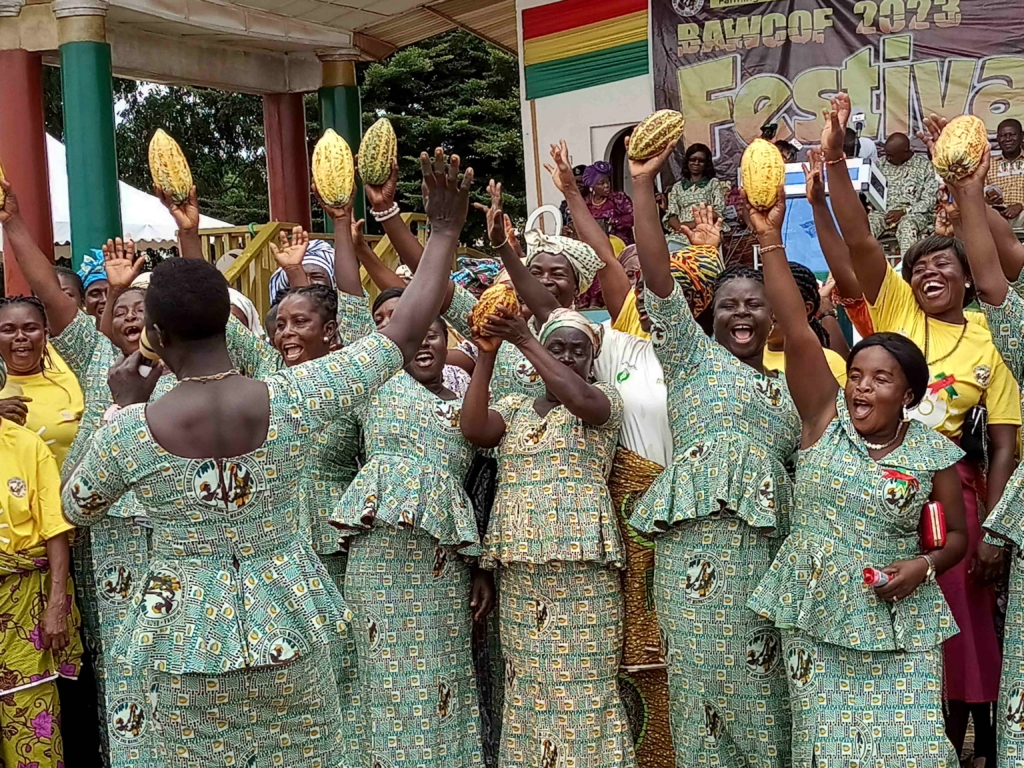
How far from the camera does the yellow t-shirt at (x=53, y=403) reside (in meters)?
5.33

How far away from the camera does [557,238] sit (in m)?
5.30

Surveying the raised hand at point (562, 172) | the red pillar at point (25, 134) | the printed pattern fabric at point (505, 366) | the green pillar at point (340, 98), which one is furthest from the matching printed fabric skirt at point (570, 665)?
the green pillar at point (340, 98)

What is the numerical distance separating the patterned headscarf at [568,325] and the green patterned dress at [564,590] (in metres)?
0.19

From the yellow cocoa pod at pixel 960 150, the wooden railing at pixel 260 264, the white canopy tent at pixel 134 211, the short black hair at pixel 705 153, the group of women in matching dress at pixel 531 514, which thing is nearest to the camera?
the group of women in matching dress at pixel 531 514

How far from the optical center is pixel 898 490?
154 inches

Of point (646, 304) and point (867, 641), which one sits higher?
point (646, 304)

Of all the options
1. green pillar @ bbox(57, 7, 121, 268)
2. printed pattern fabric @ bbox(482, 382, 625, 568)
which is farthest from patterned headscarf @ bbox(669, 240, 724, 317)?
green pillar @ bbox(57, 7, 121, 268)

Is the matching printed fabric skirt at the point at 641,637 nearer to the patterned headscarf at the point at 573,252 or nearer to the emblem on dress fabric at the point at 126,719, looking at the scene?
the patterned headscarf at the point at 573,252

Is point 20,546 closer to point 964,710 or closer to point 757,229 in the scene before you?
point 757,229

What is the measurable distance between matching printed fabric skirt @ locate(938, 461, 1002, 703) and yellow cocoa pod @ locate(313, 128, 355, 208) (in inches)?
97.1

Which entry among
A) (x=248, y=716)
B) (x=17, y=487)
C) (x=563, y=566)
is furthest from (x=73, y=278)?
(x=248, y=716)

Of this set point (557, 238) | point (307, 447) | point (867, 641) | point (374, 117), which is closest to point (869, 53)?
point (557, 238)

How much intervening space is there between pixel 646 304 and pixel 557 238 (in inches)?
40.4

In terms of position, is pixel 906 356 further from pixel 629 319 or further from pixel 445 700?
pixel 445 700
